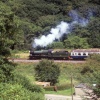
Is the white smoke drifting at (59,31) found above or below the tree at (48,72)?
above

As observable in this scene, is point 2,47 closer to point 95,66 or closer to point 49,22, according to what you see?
point 95,66

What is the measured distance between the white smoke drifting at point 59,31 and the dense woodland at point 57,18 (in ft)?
2.78

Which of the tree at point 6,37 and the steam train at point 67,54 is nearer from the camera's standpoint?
the tree at point 6,37

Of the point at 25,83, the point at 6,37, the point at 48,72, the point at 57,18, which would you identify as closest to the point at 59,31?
the point at 57,18

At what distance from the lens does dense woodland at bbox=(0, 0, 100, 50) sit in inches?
2340

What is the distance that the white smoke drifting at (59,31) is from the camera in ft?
206

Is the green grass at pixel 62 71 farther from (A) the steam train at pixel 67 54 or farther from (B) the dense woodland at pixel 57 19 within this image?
(B) the dense woodland at pixel 57 19

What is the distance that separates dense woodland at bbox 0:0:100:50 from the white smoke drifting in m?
0.85

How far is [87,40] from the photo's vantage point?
196 ft

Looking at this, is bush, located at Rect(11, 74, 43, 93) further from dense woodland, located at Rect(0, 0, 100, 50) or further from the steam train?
dense woodland, located at Rect(0, 0, 100, 50)

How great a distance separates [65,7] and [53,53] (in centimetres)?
2758

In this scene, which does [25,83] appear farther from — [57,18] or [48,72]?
[57,18]

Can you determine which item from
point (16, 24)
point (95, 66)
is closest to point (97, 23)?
point (95, 66)

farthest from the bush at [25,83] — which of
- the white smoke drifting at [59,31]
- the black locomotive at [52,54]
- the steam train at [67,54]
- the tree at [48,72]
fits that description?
the white smoke drifting at [59,31]
